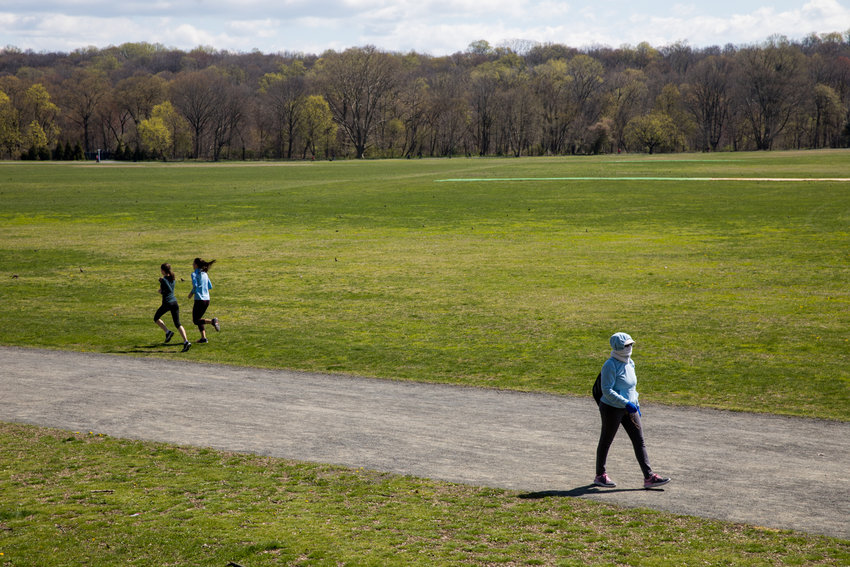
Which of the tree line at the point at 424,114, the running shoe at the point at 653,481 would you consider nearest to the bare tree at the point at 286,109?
the tree line at the point at 424,114

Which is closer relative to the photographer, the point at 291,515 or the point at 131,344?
the point at 291,515

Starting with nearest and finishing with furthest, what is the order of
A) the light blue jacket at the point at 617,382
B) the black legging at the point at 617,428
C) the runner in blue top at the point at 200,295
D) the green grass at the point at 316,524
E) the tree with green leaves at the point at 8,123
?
the green grass at the point at 316,524, the light blue jacket at the point at 617,382, the black legging at the point at 617,428, the runner in blue top at the point at 200,295, the tree with green leaves at the point at 8,123

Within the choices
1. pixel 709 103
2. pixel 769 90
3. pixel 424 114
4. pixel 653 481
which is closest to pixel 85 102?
pixel 424 114

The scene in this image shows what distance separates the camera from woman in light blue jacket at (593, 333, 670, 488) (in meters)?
9.91

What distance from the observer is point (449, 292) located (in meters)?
25.4

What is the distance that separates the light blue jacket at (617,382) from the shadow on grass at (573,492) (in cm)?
105

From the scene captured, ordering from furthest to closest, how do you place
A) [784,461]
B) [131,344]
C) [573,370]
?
1. [131,344]
2. [573,370]
3. [784,461]

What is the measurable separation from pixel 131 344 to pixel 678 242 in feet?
80.0

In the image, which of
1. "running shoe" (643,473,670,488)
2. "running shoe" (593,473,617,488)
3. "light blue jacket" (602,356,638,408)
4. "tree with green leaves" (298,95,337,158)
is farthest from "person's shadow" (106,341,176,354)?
"tree with green leaves" (298,95,337,158)

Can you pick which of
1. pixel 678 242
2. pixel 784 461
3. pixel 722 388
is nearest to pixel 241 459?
pixel 784 461

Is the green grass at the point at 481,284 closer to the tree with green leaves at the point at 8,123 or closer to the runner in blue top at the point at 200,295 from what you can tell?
the runner in blue top at the point at 200,295

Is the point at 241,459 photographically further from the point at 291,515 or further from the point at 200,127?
the point at 200,127

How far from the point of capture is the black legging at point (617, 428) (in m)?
10.0

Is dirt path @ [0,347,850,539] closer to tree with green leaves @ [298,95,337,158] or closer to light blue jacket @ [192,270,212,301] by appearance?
light blue jacket @ [192,270,212,301]
